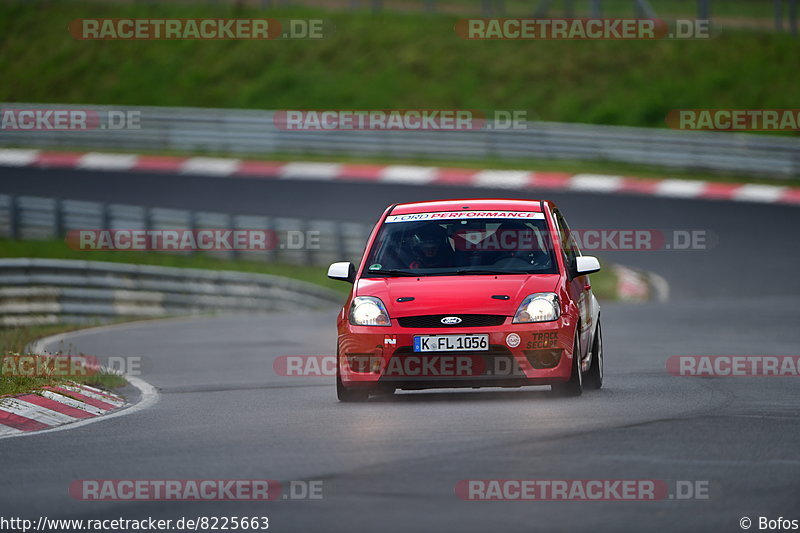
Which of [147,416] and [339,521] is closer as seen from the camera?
[339,521]

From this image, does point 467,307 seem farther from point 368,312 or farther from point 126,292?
point 126,292

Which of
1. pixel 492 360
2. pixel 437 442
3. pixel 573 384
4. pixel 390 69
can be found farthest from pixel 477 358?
pixel 390 69

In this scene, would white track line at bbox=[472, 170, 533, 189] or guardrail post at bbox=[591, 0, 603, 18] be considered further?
guardrail post at bbox=[591, 0, 603, 18]

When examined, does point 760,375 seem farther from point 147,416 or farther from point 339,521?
point 339,521

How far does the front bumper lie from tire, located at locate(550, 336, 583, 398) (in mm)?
112

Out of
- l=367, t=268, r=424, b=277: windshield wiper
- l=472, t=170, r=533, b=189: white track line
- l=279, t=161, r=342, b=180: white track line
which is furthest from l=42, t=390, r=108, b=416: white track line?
l=279, t=161, r=342, b=180: white track line

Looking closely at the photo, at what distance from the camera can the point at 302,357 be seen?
17.3 m

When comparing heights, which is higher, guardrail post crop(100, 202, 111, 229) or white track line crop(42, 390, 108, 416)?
guardrail post crop(100, 202, 111, 229)

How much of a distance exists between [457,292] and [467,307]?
0.19 meters

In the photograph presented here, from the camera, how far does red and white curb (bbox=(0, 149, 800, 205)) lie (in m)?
32.4

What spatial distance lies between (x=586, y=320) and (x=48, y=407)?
4119 mm

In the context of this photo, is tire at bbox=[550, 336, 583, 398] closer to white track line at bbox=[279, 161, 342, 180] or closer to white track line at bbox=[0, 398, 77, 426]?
white track line at bbox=[0, 398, 77, 426]

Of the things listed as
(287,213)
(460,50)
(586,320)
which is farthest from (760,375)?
(460,50)

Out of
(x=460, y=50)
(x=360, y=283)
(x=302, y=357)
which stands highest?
(x=460, y=50)
